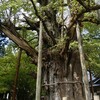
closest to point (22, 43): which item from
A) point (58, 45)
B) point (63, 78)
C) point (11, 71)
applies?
point (58, 45)

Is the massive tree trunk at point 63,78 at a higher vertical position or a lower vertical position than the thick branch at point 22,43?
lower

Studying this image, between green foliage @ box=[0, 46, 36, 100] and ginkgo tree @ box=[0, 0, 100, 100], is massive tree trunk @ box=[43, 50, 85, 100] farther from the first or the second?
green foliage @ box=[0, 46, 36, 100]

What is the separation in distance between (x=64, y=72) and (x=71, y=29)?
1580 millimetres

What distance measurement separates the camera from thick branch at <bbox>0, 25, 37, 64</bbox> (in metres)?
7.07

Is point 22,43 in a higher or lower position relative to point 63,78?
higher

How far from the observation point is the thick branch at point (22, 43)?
7074 mm

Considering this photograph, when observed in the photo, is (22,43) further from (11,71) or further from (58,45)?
(11,71)

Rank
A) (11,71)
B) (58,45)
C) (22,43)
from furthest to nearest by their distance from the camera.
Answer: (11,71) < (22,43) < (58,45)

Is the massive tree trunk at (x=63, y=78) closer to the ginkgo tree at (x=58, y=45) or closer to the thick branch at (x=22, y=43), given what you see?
the ginkgo tree at (x=58, y=45)

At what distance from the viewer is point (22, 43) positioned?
283 inches

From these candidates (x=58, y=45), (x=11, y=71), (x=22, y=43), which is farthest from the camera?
(x=11, y=71)

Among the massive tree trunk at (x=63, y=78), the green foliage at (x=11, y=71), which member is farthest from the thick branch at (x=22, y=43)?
the green foliage at (x=11, y=71)

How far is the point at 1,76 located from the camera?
1045 centimetres

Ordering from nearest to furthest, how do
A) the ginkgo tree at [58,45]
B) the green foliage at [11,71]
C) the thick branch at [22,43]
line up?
the ginkgo tree at [58,45], the thick branch at [22,43], the green foliage at [11,71]
